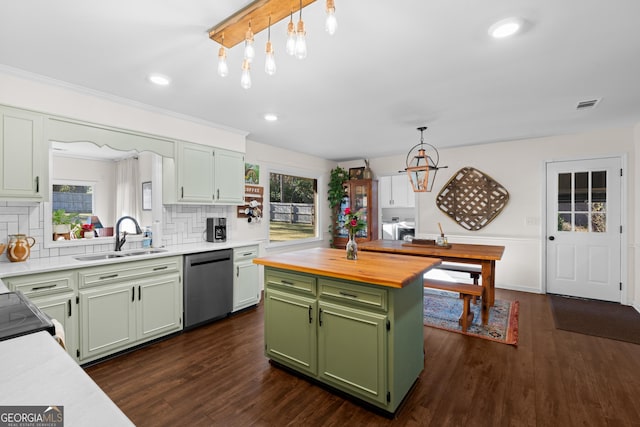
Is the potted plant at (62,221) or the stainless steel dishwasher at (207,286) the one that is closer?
the potted plant at (62,221)

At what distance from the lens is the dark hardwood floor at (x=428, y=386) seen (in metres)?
1.93

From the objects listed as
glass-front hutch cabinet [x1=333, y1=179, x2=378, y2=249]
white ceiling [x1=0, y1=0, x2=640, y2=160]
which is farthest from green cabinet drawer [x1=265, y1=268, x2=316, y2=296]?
glass-front hutch cabinet [x1=333, y1=179, x2=378, y2=249]

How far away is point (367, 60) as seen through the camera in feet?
7.22

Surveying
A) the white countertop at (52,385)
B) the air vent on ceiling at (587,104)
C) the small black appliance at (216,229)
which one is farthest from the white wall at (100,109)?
the air vent on ceiling at (587,104)

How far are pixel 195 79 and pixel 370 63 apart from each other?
1430 millimetres

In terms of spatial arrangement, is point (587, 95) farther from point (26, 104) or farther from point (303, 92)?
point (26, 104)

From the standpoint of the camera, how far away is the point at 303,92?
2.78 metres

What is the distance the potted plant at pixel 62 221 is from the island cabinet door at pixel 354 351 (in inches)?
99.4

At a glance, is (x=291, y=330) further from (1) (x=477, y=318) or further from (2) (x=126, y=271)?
(1) (x=477, y=318)

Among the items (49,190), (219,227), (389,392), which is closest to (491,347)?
(389,392)

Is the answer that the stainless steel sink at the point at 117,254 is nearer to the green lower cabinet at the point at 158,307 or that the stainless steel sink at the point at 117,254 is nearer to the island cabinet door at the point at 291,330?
the green lower cabinet at the point at 158,307

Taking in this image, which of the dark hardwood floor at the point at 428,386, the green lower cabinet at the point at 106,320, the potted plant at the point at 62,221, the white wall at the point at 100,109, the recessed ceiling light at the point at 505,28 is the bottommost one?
the dark hardwood floor at the point at 428,386

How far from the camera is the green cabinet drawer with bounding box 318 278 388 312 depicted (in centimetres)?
191

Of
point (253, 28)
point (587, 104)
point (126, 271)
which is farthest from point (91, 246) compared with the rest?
point (587, 104)
